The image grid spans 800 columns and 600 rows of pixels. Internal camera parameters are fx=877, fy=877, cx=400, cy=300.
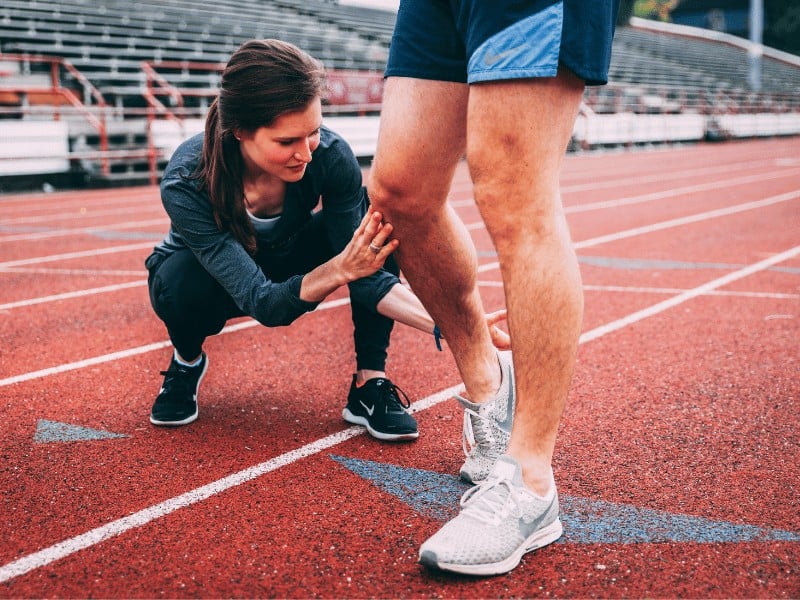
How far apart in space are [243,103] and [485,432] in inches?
46.3

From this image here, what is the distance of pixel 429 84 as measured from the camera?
2.23m

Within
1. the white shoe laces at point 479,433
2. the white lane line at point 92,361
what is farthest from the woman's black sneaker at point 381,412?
the white lane line at point 92,361

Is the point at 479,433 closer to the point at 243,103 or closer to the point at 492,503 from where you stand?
the point at 492,503

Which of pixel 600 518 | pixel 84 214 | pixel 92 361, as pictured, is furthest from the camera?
pixel 84 214

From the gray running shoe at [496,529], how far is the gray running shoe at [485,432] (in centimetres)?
35

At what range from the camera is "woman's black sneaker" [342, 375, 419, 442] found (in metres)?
2.82

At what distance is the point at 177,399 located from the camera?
9.90 ft

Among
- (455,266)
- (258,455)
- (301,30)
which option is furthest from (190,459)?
(301,30)

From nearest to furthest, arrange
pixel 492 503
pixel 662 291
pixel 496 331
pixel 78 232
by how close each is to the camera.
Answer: pixel 492 503
pixel 496 331
pixel 662 291
pixel 78 232

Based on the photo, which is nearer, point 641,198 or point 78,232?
point 78,232

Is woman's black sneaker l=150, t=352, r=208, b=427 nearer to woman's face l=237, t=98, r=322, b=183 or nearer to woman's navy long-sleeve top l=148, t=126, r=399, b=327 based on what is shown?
woman's navy long-sleeve top l=148, t=126, r=399, b=327

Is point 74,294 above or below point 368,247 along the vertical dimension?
below

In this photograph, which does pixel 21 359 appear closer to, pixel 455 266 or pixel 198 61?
pixel 455 266

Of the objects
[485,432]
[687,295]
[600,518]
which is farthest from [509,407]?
[687,295]
